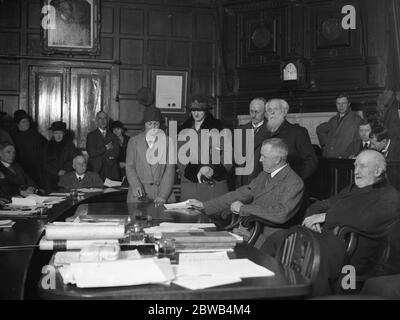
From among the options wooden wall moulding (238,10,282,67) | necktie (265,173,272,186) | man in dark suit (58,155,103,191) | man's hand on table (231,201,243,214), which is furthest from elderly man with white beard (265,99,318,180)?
wooden wall moulding (238,10,282,67)

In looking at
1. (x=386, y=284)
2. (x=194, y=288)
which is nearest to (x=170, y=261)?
(x=194, y=288)

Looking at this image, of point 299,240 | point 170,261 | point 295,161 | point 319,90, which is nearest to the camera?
point 170,261


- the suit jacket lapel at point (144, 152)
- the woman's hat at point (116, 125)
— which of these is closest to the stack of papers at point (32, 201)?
the suit jacket lapel at point (144, 152)

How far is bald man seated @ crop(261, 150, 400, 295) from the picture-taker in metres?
3.04

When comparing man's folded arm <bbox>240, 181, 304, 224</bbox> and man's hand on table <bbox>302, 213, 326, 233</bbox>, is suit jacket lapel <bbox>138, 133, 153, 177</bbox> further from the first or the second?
man's hand on table <bbox>302, 213, 326, 233</bbox>

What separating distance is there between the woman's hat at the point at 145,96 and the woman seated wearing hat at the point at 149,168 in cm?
418

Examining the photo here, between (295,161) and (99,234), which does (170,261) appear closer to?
(99,234)

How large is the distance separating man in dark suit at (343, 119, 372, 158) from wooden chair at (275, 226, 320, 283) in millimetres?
3399

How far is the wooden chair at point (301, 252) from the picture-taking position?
201 centimetres

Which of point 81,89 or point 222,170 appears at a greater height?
point 81,89

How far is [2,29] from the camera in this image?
845 cm

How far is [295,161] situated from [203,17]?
16.6ft

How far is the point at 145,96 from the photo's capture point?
867cm

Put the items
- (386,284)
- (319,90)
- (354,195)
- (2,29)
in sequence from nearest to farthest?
(386,284), (354,195), (319,90), (2,29)
